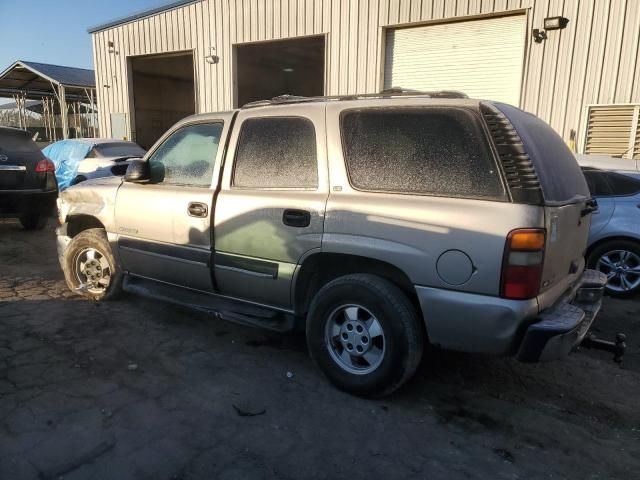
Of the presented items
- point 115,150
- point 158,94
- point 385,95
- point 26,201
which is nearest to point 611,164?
point 385,95

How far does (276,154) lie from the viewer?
367 centimetres

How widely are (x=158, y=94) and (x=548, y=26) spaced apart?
18.0 meters

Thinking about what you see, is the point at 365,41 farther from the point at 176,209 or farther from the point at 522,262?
the point at 522,262

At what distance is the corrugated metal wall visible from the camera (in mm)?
8211

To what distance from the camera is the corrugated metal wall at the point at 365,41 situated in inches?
323

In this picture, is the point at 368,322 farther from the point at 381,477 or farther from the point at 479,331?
the point at 381,477

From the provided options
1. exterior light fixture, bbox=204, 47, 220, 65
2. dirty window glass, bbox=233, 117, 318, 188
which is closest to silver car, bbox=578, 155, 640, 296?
dirty window glass, bbox=233, 117, 318, 188

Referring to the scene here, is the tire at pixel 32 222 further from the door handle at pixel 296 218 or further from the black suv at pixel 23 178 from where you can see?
the door handle at pixel 296 218

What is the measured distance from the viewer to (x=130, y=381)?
11.2ft

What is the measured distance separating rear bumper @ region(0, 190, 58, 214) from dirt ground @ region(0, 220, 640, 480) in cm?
389

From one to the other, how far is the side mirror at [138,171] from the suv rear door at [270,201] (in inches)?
34.3

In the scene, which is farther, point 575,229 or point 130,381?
point 130,381

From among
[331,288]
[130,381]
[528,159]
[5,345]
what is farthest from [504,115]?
[5,345]

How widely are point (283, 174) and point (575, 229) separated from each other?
202 cm
